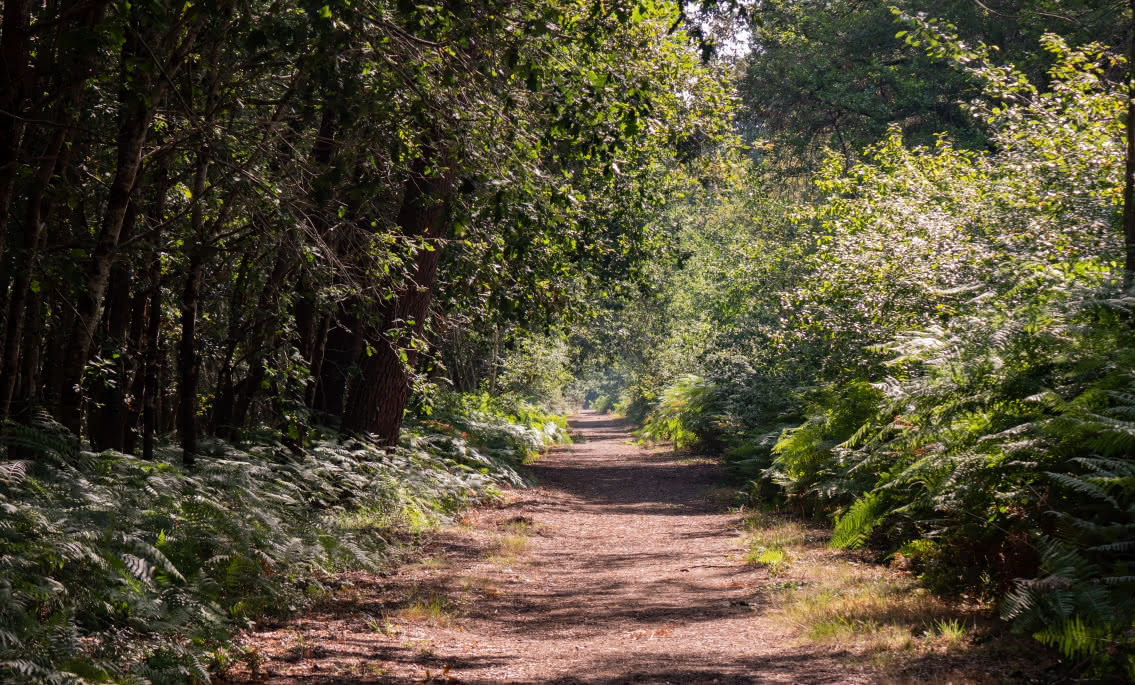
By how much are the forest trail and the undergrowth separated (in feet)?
1.41

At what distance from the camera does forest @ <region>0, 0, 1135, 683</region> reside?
536 cm

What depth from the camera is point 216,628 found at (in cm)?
535

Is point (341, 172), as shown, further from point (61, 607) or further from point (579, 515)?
point (579, 515)

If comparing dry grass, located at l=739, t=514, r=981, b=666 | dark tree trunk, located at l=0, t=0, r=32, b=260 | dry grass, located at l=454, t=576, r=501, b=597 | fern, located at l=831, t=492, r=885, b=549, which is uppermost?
dark tree trunk, located at l=0, t=0, r=32, b=260

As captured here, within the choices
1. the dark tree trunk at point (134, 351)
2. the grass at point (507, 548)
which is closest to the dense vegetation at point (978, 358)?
the grass at point (507, 548)

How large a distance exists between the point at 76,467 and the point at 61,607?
230 cm

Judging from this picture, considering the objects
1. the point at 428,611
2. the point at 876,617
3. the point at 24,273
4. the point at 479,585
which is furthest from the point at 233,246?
the point at 876,617

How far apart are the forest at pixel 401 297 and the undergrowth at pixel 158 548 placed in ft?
0.09

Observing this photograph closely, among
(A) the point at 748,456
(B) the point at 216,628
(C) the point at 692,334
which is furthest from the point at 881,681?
(C) the point at 692,334

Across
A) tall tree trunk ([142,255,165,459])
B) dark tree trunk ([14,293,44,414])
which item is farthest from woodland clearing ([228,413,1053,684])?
dark tree trunk ([14,293,44,414])

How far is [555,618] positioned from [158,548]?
326cm

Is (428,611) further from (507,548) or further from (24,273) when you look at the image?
(24,273)

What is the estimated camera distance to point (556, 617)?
308 inches

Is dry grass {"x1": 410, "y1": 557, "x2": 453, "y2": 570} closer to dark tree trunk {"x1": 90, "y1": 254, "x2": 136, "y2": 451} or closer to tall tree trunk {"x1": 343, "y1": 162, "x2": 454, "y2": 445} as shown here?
tall tree trunk {"x1": 343, "y1": 162, "x2": 454, "y2": 445}
